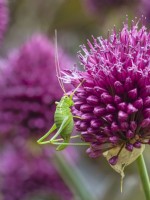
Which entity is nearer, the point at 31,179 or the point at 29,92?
the point at 29,92

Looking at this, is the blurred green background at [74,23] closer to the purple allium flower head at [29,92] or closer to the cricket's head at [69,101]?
the purple allium flower head at [29,92]

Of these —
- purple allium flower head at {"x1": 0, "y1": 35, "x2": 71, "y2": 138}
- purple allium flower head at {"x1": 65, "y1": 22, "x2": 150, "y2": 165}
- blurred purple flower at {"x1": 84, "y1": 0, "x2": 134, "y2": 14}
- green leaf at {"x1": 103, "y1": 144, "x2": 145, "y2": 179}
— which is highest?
blurred purple flower at {"x1": 84, "y1": 0, "x2": 134, "y2": 14}

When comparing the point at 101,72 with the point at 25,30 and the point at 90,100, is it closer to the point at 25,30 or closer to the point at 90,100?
the point at 90,100

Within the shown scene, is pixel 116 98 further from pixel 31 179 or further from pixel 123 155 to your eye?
pixel 31 179

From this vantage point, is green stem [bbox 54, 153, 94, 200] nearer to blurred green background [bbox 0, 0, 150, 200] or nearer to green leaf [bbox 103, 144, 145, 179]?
green leaf [bbox 103, 144, 145, 179]

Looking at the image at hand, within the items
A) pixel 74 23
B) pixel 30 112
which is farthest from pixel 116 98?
pixel 74 23

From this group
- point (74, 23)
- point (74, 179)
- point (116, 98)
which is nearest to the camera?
point (116, 98)

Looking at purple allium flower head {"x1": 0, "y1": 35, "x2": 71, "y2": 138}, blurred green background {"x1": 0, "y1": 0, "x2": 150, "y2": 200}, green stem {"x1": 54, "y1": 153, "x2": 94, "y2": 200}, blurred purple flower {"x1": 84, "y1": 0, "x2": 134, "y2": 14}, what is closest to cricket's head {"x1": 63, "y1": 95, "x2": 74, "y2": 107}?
green stem {"x1": 54, "y1": 153, "x2": 94, "y2": 200}
